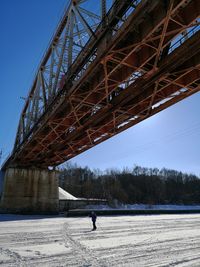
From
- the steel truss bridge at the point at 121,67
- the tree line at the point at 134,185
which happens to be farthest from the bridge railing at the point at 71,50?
the tree line at the point at 134,185

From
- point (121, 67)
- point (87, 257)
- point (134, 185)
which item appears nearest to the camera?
point (87, 257)

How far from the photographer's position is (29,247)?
9.20 meters

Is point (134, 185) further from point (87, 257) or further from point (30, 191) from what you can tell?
point (87, 257)

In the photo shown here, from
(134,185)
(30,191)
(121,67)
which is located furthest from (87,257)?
(134,185)

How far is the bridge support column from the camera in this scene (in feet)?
104

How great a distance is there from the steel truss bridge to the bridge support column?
11.4 meters

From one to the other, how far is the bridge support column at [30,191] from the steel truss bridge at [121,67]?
37.3 ft

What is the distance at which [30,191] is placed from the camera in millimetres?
33219

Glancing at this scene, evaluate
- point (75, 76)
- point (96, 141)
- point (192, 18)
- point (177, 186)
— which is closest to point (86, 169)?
point (177, 186)

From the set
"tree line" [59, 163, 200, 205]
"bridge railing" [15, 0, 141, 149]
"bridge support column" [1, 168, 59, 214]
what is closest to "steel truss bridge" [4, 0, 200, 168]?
"bridge railing" [15, 0, 141, 149]

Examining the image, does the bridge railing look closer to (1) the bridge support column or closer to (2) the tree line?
(1) the bridge support column

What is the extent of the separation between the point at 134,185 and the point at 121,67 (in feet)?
328

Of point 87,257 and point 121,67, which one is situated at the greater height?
point 121,67

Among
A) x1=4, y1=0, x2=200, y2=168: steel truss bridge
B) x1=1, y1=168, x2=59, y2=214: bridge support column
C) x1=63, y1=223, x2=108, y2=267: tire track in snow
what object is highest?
x1=4, y1=0, x2=200, y2=168: steel truss bridge
